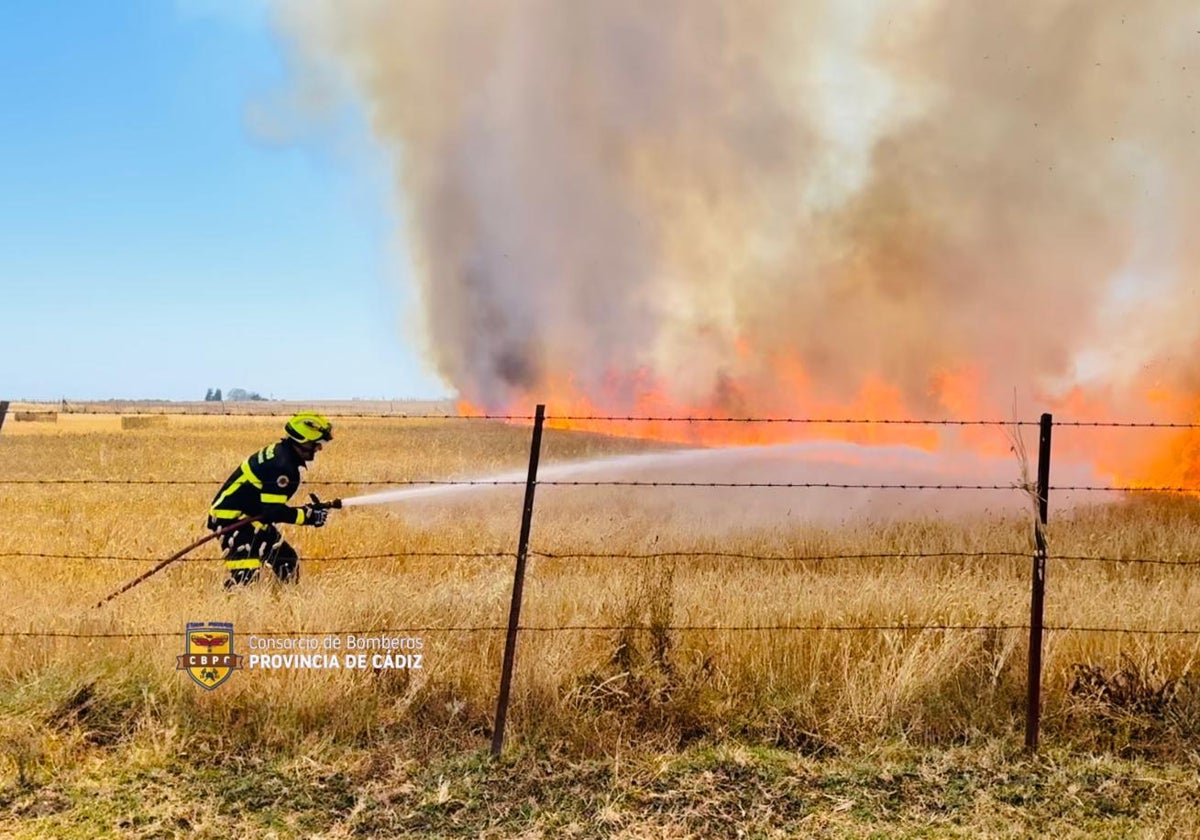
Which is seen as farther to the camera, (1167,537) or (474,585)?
(1167,537)

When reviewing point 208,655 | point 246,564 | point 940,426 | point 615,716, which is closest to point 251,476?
point 246,564

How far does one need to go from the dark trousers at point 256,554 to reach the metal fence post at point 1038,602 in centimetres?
549

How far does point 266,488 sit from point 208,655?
2023 millimetres

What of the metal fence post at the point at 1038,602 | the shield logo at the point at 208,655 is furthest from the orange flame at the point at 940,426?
the shield logo at the point at 208,655

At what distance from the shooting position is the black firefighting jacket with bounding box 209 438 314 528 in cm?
673

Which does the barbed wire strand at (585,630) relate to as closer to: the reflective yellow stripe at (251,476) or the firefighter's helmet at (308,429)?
the reflective yellow stripe at (251,476)

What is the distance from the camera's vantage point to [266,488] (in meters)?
6.75

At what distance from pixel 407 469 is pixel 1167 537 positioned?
14.0 meters

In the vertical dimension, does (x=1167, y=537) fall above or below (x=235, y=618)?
above

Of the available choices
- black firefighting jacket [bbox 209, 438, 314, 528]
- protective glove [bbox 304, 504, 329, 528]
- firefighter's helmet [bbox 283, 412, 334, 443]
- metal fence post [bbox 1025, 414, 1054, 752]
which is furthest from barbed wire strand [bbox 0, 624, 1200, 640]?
firefighter's helmet [bbox 283, 412, 334, 443]

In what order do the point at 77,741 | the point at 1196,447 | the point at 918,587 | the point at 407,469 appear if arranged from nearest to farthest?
the point at 77,741 → the point at 918,587 → the point at 1196,447 → the point at 407,469

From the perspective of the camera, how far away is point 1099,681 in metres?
4.98

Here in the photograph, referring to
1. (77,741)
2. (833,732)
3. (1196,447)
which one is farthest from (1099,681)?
(1196,447)

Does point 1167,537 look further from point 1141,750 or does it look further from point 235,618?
point 235,618
